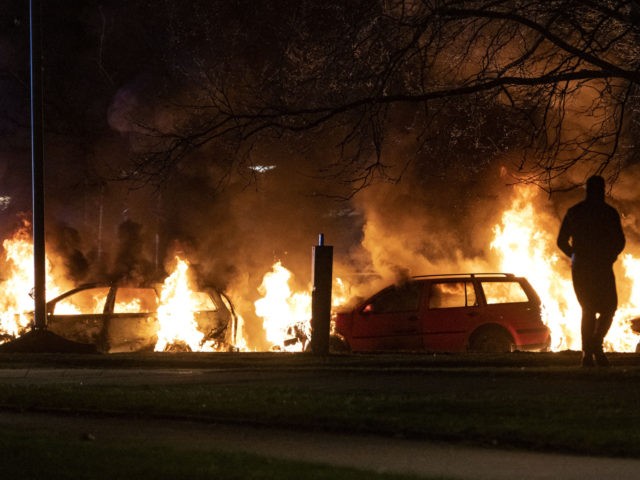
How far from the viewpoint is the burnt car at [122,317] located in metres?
17.6

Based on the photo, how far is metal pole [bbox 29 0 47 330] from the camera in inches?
674

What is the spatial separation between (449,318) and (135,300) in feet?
18.3

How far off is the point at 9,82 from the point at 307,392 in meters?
22.3

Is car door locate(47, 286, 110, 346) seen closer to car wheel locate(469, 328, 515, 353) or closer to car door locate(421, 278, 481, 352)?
car door locate(421, 278, 481, 352)

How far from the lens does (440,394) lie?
381 inches

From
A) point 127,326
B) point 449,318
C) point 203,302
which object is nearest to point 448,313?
point 449,318

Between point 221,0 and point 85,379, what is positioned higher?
point 221,0

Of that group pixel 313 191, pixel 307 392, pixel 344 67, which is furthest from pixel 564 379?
pixel 313 191

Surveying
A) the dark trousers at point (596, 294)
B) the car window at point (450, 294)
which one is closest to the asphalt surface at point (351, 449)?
the dark trousers at point (596, 294)

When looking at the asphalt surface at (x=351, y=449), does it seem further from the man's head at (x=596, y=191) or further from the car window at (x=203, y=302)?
the car window at (x=203, y=302)

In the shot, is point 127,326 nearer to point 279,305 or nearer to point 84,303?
point 84,303

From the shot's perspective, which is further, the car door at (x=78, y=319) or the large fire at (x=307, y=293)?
the large fire at (x=307, y=293)

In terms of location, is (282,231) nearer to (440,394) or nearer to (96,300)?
(96,300)

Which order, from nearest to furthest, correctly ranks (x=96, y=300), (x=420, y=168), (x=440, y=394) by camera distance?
(x=440, y=394) < (x=96, y=300) < (x=420, y=168)
